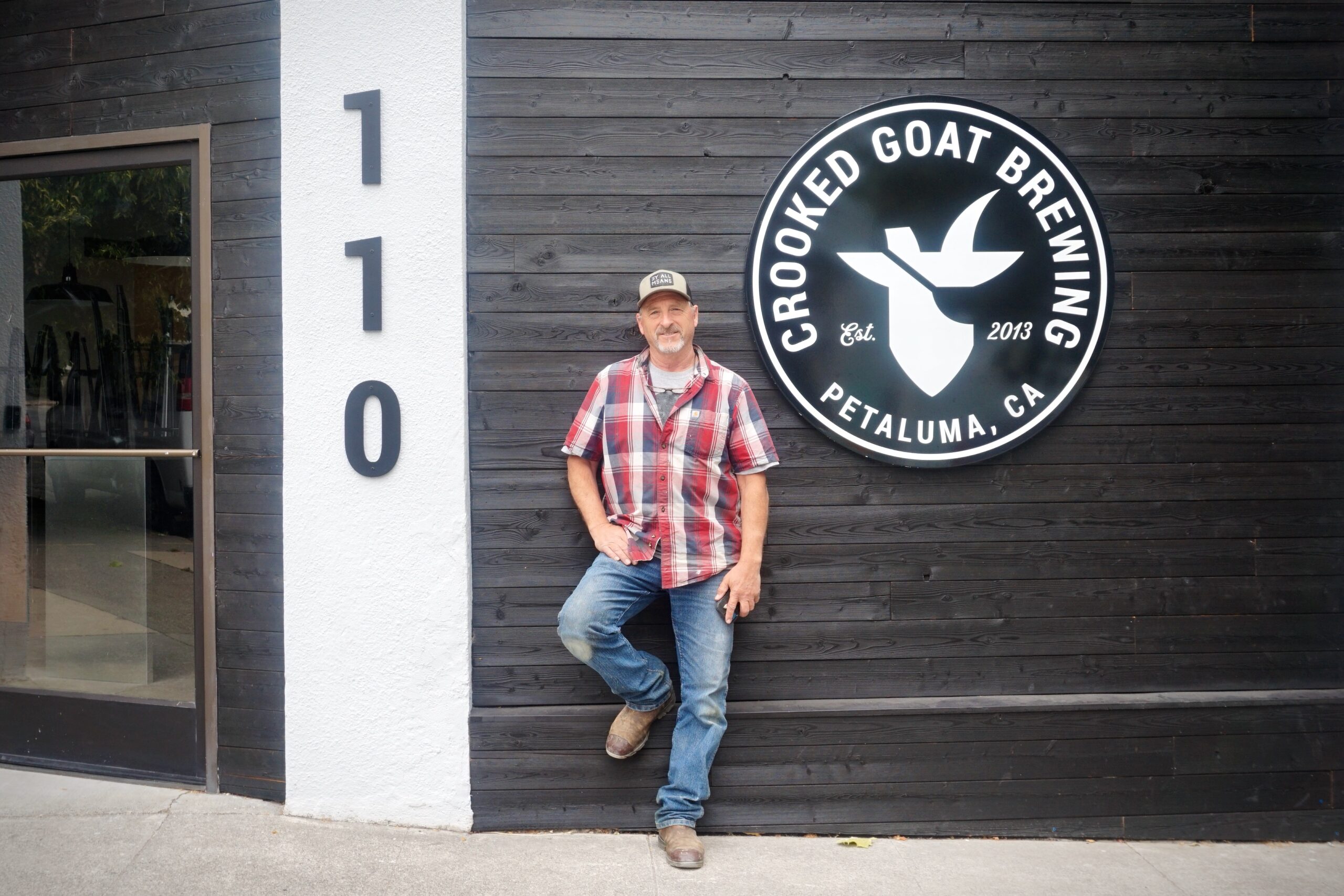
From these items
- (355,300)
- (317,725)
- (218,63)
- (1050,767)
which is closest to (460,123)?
(355,300)

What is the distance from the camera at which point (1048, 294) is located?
12.2 ft

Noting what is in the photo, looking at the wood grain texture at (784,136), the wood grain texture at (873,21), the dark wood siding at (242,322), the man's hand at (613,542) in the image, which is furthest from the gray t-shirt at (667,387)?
the dark wood siding at (242,322)

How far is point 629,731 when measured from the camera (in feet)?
11.5

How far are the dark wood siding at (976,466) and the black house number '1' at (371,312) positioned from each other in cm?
31

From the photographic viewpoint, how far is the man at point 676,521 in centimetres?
336

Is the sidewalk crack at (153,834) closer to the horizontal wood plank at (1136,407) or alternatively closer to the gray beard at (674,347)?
the horizontal wood plank at (1136,407)

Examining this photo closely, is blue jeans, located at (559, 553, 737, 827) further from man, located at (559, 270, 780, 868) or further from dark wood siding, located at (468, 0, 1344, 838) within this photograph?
dark wood siding, located at (468, 0, 1344, 838)

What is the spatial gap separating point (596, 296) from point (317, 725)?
1.96m

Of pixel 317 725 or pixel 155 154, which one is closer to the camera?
pixel 317 725

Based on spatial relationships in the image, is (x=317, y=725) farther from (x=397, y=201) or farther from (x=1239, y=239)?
(x=1239, y=239)

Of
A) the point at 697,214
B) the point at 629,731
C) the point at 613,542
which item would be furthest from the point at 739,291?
the point at 629,731

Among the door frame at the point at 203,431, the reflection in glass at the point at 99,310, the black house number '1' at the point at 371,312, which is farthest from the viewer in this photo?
the reflection in glass at the point at 99,310

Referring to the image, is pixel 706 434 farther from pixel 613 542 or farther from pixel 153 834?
pixel 153 834

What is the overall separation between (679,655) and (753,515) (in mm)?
578
